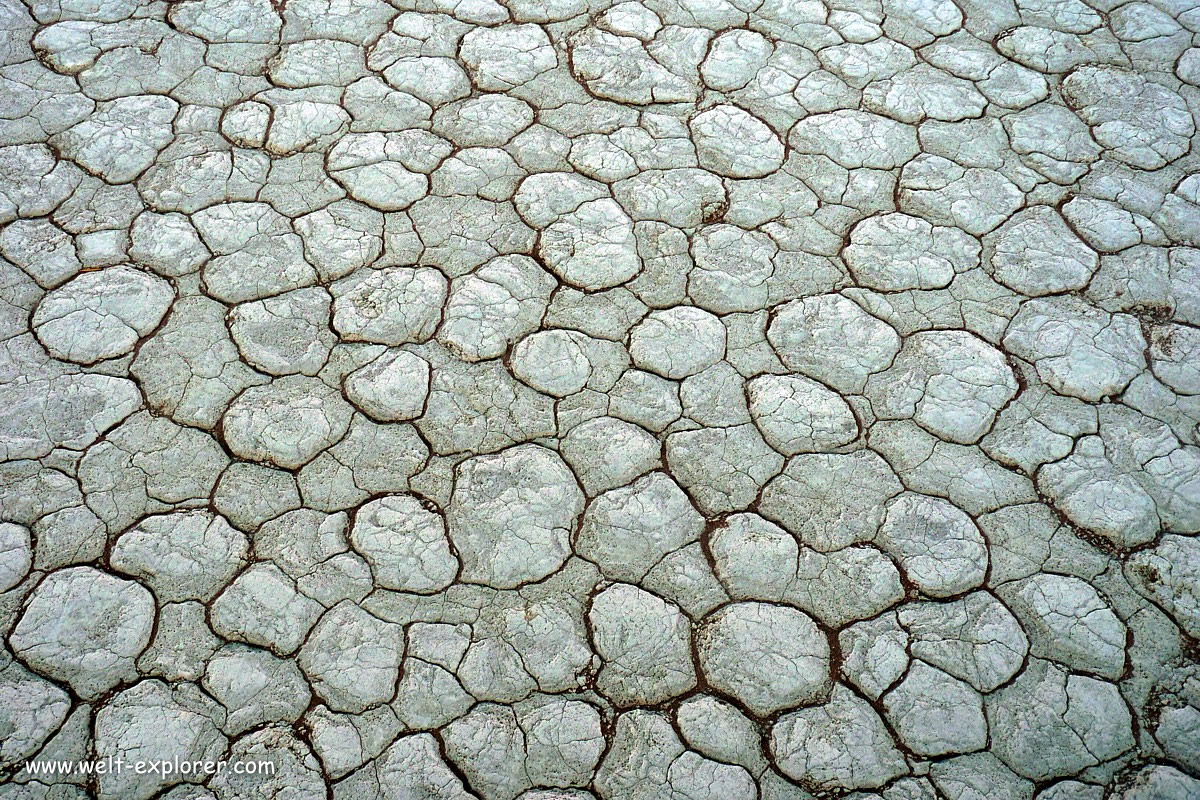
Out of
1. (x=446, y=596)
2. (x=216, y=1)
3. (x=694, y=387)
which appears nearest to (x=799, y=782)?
(x=446, y=596)

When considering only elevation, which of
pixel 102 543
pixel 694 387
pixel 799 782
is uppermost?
pixel 694 387

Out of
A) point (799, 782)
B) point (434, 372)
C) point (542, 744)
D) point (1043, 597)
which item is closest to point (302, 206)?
point (434, 372)

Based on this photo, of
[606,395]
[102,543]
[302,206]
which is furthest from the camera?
[302,206]

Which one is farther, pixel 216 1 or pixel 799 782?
pixel 216 1

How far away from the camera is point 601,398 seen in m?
2.17

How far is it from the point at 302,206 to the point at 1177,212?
95.6 inches

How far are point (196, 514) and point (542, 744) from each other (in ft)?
2.96

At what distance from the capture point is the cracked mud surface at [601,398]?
1723mm

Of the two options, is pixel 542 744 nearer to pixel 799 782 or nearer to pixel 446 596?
pixel 446 596

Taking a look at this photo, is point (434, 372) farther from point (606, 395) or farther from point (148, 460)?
point (148, 460)

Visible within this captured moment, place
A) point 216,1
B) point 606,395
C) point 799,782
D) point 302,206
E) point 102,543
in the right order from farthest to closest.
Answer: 1. point 216,1
2. point 302,206
3. point 606,395
4. point 102,543
5. point 799,782

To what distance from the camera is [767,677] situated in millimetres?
1784

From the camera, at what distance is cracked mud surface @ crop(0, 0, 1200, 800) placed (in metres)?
1.72

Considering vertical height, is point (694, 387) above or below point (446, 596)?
above
